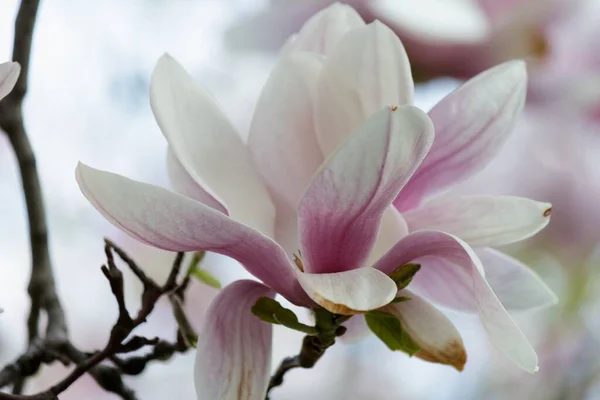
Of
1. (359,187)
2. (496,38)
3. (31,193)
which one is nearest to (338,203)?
(359,187)

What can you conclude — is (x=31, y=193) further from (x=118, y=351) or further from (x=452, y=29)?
(x=452, y=29)

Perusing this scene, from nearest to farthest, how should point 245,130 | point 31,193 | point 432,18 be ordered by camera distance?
1. point 31,193
2. point 432,18
3. point 245,130

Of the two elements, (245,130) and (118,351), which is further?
(245,130)

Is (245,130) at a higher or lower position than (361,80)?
lower

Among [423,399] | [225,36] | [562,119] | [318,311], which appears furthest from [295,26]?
[423,399]

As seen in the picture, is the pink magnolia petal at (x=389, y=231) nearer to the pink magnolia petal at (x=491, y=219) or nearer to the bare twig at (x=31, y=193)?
the pink magnolia petal at (x=491, y=219)

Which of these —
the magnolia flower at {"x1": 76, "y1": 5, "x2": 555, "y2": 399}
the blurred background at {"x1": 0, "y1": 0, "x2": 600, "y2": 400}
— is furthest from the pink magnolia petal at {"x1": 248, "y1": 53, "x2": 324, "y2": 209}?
the blurred background at {"x1": 0, "y1": 0, "x2": 600, "y2": 400}

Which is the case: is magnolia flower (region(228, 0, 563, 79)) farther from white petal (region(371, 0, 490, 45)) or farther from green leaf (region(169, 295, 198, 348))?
green leaf (region(169, 295, 198, 348))
